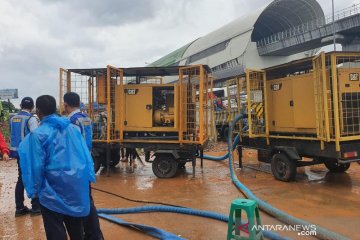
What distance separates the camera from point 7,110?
21.1 m

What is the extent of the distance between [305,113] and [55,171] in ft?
19.3

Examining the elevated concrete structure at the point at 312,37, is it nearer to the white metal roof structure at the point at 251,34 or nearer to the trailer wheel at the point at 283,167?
the white metal roof structure at the point at 251,34

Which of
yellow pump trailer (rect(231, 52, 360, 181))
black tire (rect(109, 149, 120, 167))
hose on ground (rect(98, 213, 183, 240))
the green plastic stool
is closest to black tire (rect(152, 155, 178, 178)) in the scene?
black tire (rect(109, 149, 120, 167))

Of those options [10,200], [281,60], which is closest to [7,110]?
[10,200]

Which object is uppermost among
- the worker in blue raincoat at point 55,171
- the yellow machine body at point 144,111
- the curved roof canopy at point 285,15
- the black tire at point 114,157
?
the curved roof canopy at point 285,15

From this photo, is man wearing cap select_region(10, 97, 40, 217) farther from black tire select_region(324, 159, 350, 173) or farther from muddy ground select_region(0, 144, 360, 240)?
black tire select_region(324, 159, 350, 173)

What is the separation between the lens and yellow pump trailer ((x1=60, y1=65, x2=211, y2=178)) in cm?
854

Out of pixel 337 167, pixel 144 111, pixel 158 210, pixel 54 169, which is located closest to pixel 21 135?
pixel 158 210

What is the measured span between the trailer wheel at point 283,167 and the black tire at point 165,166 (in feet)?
7.75

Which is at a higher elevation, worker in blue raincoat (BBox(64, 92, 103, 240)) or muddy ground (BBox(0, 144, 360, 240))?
worker in blue raincoat (BBox(64, 92, 103, 240))

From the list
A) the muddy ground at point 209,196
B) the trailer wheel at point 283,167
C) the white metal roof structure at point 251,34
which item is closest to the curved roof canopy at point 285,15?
the white metal roof structure at point 251,34

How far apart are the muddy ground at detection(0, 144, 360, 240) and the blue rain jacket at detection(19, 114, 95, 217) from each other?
1694 millimetres

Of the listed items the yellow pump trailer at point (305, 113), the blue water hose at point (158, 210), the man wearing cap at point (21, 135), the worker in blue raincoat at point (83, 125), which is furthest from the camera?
the yellow pump trailer at point (305, 113)

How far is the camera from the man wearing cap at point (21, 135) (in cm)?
544
